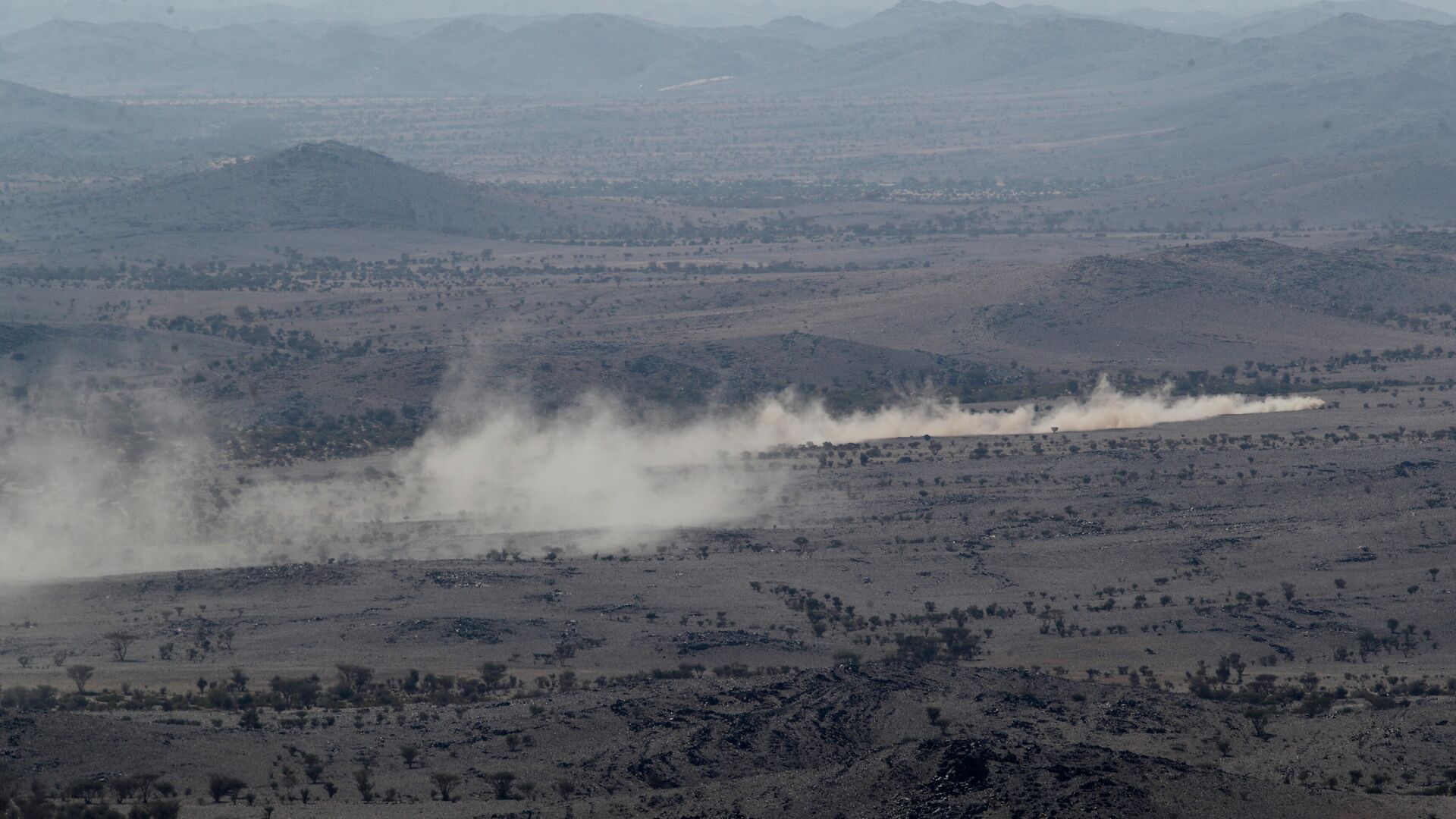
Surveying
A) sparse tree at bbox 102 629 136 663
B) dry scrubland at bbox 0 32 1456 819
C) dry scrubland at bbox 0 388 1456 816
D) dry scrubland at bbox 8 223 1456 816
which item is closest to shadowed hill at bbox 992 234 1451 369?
dry scrubland at bbox 0 32 1456 819

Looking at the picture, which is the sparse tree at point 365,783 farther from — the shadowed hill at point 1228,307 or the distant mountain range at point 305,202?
the distant mountain range at point 305,202

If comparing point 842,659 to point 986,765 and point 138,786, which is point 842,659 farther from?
point 138,786

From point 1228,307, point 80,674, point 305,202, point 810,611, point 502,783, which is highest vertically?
point 305,202

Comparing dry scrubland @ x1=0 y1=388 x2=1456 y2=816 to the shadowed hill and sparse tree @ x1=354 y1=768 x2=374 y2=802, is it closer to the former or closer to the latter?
sparse tree @ x1=354 y1=768 x2=374 y2=802

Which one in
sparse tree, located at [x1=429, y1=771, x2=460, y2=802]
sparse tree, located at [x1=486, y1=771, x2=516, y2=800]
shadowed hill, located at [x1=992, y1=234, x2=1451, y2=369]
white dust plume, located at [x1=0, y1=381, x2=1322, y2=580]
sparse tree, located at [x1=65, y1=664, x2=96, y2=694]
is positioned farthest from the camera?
shadowed hill, located at [x1=992, y1=234, x2=1451, y2=369]

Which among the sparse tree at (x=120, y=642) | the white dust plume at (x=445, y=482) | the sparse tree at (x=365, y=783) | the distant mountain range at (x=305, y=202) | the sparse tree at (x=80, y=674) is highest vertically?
the distant mountain range at (x=305, y=202)

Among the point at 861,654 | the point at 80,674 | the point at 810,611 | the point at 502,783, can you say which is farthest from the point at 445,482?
the point at 502,783

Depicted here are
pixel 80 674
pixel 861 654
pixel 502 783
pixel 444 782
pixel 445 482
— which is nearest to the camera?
pixel 444 782

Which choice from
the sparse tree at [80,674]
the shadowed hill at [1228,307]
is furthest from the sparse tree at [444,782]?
the shadowed hill at [1228,307]

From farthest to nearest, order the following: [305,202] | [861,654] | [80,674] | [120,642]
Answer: [305,202] → [120,642] → [861,654] → [80,674]

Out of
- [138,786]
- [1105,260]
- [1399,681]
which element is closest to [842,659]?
[1399,681]

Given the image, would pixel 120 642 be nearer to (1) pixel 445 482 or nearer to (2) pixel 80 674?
(2) pixel 80 674
